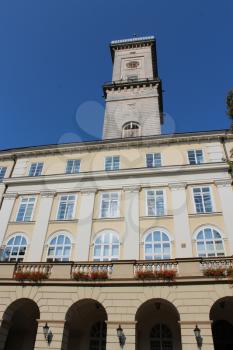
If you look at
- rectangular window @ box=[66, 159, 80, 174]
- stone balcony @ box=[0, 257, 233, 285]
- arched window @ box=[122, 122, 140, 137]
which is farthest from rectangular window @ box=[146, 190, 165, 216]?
arched window @ box=[122, 122, 140, 137]

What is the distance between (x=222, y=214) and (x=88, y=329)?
42.6 ft

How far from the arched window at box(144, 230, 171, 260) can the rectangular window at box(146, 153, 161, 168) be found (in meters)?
6.77

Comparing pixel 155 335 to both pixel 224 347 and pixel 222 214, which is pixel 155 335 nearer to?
pixel 224 347

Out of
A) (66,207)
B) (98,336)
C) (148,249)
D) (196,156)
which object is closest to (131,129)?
(196,156)

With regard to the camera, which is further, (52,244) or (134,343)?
(52,244)

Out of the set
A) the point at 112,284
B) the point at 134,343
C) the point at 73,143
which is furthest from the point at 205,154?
the point at 134,343

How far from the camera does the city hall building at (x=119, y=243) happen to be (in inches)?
709

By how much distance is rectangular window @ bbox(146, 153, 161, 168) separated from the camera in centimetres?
2800

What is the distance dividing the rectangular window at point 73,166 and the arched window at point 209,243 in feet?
42.0

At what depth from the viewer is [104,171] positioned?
91.1 feet

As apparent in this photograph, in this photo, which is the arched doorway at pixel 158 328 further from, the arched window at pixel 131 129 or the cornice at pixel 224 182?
the arched window at pixel 131 129

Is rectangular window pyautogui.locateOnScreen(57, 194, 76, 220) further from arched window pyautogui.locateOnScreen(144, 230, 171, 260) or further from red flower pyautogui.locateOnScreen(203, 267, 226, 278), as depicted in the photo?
red flower pyautogui.locateOnScreen(203, 267, 226, 278)

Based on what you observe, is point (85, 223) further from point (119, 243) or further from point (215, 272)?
point (215, 272)

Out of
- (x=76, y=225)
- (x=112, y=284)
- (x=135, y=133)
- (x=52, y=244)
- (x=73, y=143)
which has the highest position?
(x=135, y=133)
